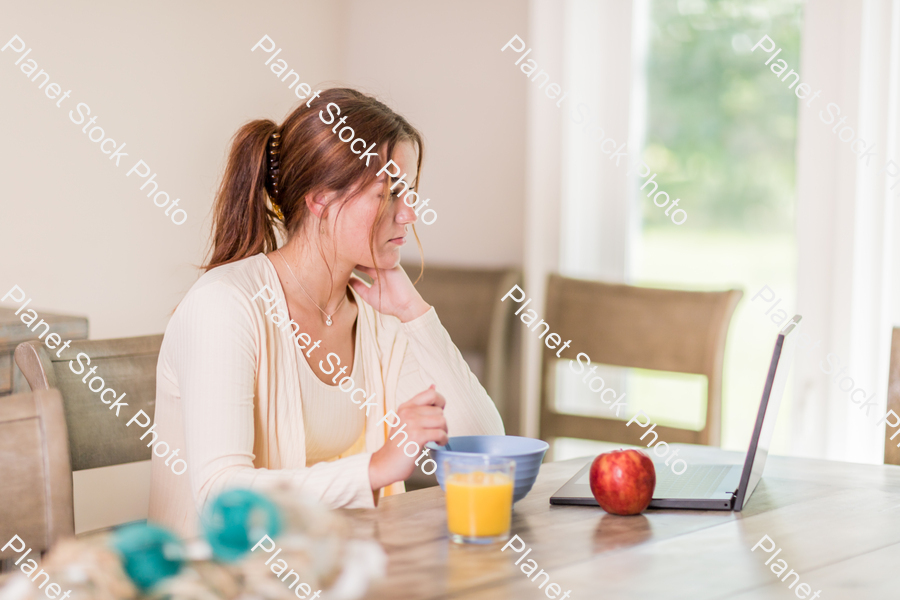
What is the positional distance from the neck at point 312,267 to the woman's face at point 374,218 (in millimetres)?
30

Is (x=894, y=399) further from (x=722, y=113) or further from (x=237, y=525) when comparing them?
(x=237, y=525)

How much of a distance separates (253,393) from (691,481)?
24.4 inches

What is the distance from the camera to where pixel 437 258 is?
A: 2916 mm

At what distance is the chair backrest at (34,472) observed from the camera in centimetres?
99

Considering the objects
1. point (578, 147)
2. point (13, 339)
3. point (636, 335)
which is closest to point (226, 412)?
point (13, 339)

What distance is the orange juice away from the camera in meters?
0.98

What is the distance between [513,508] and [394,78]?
2066 mm

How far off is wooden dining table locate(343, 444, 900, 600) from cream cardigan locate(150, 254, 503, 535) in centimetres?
17

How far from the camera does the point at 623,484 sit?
1.10 m

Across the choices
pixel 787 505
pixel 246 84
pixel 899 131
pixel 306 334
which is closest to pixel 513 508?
pixel 787 505

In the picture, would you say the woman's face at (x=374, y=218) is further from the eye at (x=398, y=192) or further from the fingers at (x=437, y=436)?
the fingers at (x=437, y=436)

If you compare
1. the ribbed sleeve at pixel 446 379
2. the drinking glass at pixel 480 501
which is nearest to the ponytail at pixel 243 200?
the ribbed sleeve at pixel 446 379

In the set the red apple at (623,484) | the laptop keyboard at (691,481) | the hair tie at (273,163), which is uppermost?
the hair tie at (273,163)

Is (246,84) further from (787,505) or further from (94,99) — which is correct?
(787,505)
